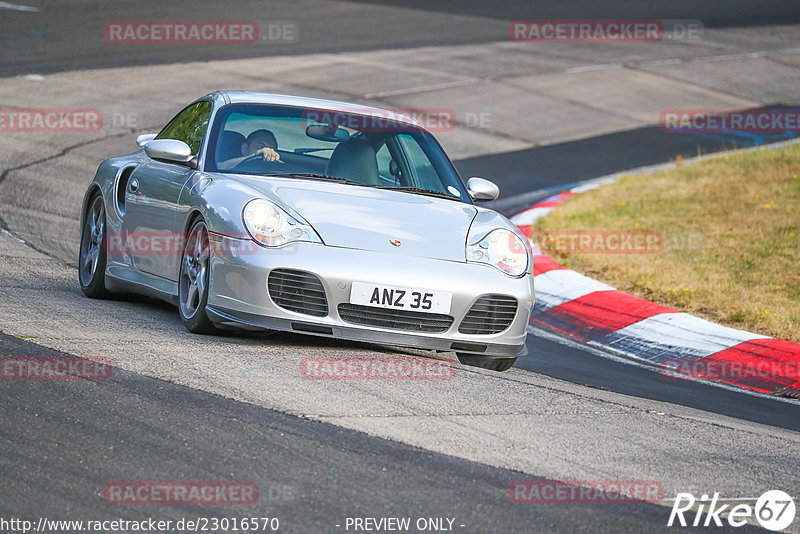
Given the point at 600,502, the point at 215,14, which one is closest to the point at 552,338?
the point at 600,502

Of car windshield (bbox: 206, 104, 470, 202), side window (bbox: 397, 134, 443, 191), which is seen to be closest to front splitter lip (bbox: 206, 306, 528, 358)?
car windshield (bbox: 206, 104, 470, 202)

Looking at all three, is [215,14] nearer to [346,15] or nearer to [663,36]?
[346,15]

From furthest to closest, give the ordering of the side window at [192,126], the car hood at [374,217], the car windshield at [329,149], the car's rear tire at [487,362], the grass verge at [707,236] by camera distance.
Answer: the grass verge at [707,236], the side window at [192,126], the car windshield at [329,149], the car's rear tire at [487,362], the car hood at [374,217]

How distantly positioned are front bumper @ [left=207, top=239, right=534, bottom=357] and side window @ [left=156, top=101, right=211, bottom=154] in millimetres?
1347

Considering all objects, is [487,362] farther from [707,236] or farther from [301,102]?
[707,236]

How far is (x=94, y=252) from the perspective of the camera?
785cm

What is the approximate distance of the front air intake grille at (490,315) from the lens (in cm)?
617

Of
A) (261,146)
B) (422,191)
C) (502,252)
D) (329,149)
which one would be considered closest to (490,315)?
(502,252)

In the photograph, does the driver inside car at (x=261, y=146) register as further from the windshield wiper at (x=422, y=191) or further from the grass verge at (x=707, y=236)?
the grass verge at (x=707, y=236)

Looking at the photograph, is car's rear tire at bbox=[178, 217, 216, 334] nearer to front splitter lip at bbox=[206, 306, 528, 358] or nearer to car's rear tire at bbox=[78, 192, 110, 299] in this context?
front splitter lip at bbox=[206, 306, 528, 358]

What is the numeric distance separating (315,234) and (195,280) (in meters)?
0.77

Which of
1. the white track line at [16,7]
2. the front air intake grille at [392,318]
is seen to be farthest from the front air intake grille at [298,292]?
the white track line at [16,7]

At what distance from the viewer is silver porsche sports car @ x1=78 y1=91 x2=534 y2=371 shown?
19.5ft

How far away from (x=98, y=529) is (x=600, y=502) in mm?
1720
